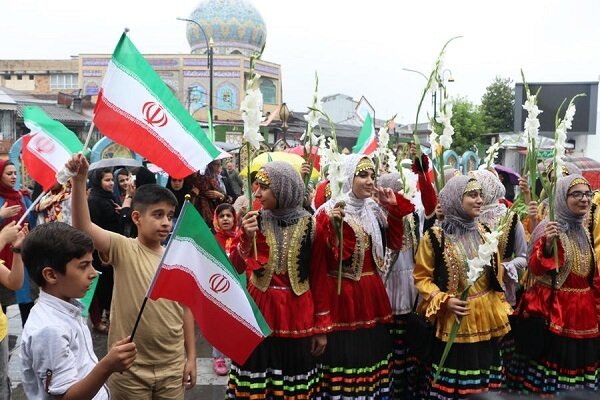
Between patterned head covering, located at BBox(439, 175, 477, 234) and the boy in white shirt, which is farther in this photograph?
patterned head covering, located at BBox(439, 175, 477, 234)

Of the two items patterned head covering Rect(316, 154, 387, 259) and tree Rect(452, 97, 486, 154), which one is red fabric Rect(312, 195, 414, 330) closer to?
patterned head covering Rect(316, 154, 387, 259)

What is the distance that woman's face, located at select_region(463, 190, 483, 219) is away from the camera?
3631 mm

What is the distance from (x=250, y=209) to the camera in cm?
329

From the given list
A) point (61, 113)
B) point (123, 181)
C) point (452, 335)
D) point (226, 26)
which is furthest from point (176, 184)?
point (226, 26)

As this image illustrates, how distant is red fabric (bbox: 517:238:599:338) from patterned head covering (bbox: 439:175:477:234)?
2.28 ft

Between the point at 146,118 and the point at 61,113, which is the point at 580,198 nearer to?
the point at 146,118

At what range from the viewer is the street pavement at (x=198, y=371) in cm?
450

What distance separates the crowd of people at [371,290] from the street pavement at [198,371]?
0.67 m

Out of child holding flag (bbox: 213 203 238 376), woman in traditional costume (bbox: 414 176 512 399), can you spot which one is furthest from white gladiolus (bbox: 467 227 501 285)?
child holding flag (bbox: 213 203 238 376)

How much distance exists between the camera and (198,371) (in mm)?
5035

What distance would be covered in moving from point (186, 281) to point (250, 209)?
0.72 metres

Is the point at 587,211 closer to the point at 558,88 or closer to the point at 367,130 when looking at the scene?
the point at 367,130

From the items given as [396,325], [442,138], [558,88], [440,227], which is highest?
[558,88]

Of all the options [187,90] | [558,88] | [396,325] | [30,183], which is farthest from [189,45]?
[396,325]
